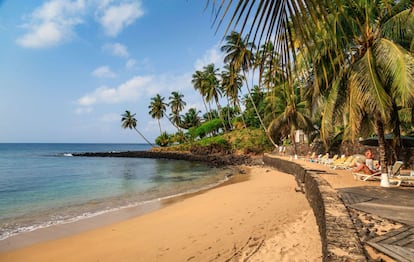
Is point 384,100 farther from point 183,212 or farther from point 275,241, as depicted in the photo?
point 183,212

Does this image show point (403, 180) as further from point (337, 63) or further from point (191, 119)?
point (191, 119)

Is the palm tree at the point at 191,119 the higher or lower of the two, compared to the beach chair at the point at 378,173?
higher

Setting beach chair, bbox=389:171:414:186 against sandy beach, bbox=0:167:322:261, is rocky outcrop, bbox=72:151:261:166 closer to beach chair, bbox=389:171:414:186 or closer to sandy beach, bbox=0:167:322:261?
beach chair, bbox=389:171:414:186

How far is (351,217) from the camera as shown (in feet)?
15.5

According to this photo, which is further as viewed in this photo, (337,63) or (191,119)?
(191,119)

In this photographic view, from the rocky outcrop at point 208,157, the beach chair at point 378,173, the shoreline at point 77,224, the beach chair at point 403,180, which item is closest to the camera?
the shoreline at point 77,224

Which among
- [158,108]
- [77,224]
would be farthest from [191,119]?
[77,224]

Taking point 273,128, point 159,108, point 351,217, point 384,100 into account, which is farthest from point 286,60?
point 159,108

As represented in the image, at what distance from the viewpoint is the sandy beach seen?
5.27m

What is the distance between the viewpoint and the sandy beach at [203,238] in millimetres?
5266

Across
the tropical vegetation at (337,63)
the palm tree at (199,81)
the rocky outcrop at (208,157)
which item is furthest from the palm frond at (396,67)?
the palm tree at (199,81)

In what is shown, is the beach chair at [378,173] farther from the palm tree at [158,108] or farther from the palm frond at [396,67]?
the palm tree at [158,108]

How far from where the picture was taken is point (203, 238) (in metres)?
6.51

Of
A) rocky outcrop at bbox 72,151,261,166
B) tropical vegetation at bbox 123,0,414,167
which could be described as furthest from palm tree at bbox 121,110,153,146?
tropical vegetation at bbox 123,0,414,167
